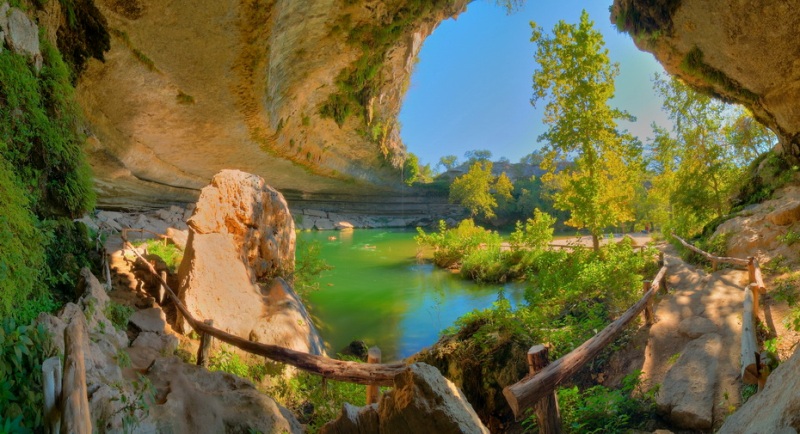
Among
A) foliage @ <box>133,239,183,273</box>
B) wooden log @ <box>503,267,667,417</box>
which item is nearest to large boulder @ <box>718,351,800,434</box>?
wooden log @ <box>503,267,667,417</box>

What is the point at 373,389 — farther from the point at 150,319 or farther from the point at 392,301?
the point at 392,301

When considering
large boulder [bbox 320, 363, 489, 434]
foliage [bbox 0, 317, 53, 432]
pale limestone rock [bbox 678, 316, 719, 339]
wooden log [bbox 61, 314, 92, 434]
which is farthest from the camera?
pale limestone rock [bbox 678, 316, 719, 339]

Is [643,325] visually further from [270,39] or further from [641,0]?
[270,39]

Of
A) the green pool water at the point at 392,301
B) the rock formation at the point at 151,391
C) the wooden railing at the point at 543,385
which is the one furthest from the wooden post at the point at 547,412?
the green pool water at the point at 392,301

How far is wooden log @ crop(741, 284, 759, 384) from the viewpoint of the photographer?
2947 millimetres

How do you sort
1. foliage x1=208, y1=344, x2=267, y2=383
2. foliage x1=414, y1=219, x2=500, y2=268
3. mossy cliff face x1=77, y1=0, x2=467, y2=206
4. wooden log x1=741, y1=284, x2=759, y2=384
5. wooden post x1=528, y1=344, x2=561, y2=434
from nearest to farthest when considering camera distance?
wooden log x1=741, y1=284, x2=759, y2=384 → wooden post x1=528, y1=344, x2=561, y2=434 → foliage x1=208, y1=344, x2=267, y2=383 → mossy cliff face x1=77, y1=0, x2=467, y2=206 → foliage x1=414, y1=219, x2=500, y2=268

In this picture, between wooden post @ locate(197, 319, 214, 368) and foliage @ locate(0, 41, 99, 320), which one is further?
wooden post @ locate(197, 319, 214, 368)

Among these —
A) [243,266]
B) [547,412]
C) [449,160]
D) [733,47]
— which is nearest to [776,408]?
[547,412]

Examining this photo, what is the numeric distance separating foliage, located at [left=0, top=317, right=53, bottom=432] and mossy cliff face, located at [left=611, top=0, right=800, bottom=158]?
1051cm

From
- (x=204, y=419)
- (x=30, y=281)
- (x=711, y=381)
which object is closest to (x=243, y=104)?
(x=30, y=281)

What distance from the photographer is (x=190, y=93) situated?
31.6 feet

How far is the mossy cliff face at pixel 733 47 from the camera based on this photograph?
725 cm

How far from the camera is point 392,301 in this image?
40.5 feet

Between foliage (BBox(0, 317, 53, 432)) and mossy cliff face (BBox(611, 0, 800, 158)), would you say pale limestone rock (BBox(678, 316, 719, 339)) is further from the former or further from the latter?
foliage (BBox(0, 317, 53, 432))
